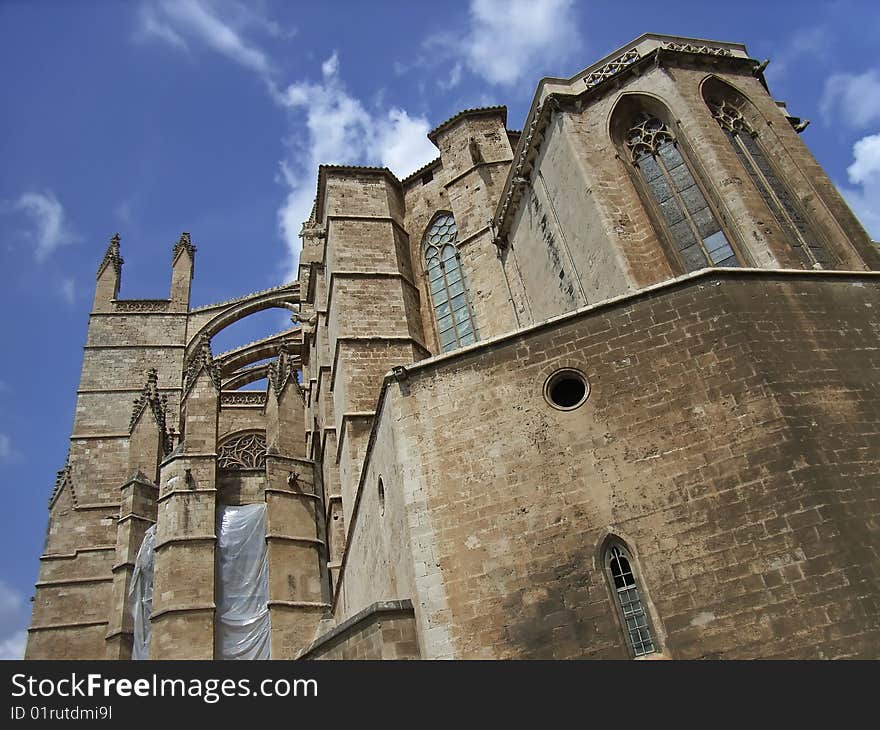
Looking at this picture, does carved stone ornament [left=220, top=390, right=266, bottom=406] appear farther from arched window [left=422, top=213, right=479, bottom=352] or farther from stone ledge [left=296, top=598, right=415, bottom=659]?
Result: stone ledge [left=296, top=598, right=415, bottom=659]

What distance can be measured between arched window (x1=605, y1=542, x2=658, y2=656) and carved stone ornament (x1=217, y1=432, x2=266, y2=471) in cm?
1307

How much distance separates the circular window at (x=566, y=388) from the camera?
6.83 metres

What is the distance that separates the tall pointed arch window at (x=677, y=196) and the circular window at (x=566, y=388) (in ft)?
8.58

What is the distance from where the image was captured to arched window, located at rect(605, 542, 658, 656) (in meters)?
5.68

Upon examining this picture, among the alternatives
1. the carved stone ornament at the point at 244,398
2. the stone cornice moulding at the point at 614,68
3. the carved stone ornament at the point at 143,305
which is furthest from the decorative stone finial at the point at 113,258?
the stone cornice moulding at the point at 614,68

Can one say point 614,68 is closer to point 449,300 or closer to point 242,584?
point 449,300

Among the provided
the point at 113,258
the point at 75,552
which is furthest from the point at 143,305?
the point at 75,552

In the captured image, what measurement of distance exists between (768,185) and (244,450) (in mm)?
13995

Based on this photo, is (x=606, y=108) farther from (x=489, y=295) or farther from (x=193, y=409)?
(x=193, y=409)

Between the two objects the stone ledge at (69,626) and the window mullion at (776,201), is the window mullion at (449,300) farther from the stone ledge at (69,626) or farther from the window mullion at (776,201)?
the stone ledge at (69,626)

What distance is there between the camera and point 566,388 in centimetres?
701

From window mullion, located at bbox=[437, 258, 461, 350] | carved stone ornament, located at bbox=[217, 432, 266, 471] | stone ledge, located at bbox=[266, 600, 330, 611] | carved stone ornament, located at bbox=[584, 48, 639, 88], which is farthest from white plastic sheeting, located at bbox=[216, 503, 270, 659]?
carved stone ornament, located at bbox=[584, 48, 639, 88]
